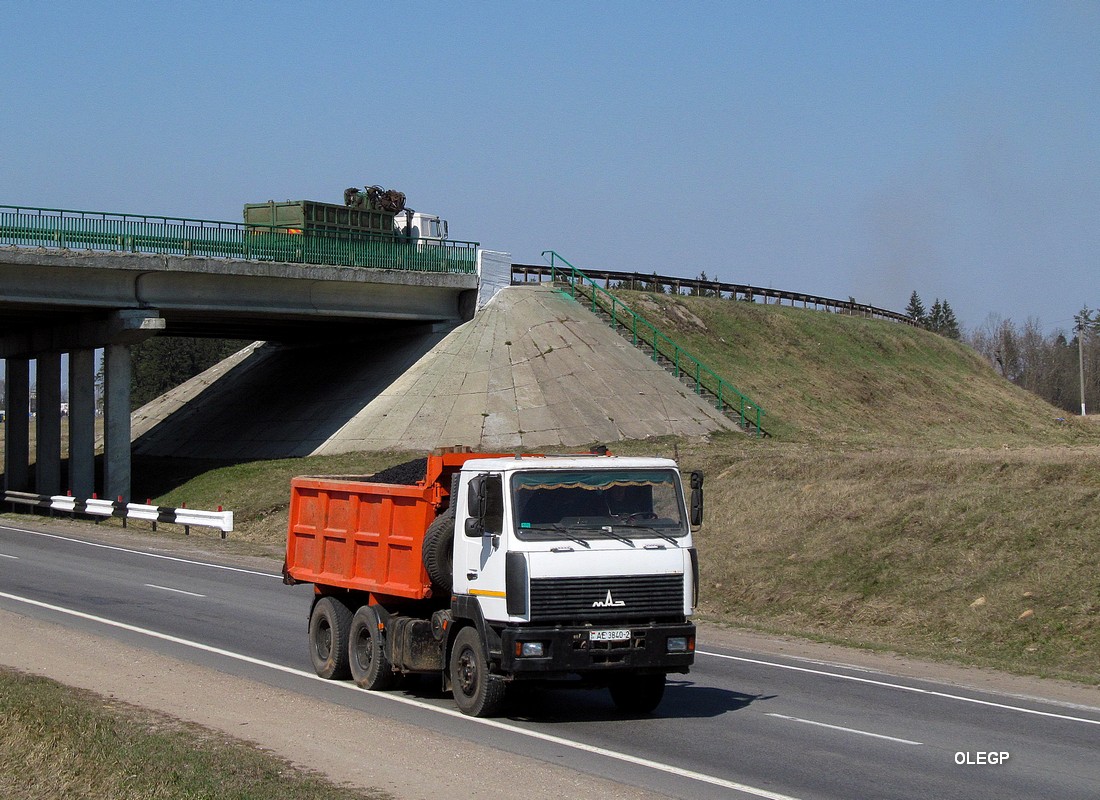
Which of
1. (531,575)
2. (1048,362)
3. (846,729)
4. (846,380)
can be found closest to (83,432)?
(846,380)

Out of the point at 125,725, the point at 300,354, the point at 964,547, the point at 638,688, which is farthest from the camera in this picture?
the point at 300,354

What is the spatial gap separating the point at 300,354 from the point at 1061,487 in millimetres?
36804

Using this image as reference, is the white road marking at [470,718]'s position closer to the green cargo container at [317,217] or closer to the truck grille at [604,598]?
the truck grille at [604,598]

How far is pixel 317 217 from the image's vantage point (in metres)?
45.4

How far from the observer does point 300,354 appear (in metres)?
53.2

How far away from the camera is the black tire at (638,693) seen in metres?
12.4

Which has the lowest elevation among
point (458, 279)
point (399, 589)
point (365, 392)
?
point (399, 589)

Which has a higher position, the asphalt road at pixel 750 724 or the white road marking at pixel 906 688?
the asphalt road at pixel 750 724

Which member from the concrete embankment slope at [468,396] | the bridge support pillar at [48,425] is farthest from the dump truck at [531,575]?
the bridge support pillar at [48,425]

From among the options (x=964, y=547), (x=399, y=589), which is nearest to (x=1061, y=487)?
(x=964, y=547)

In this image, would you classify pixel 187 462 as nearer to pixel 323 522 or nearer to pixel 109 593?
pixel 109 593

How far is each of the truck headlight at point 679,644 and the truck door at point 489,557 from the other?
61.0 inches

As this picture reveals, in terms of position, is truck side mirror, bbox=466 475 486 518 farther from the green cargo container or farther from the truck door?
the green cargo container

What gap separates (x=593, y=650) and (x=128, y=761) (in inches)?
159
